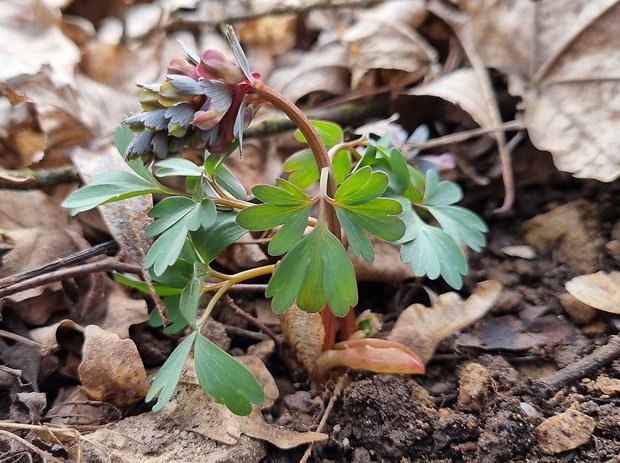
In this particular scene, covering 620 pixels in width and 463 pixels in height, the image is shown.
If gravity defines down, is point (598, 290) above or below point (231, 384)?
below

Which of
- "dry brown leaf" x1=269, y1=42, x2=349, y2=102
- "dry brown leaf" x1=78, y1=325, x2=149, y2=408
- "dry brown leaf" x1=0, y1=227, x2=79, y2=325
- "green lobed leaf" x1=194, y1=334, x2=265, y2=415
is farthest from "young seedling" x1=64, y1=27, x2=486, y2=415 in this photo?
"dry brown leaf" x1=269, y1=42, x2=349, y2=102

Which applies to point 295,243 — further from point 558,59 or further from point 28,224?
point 558,59

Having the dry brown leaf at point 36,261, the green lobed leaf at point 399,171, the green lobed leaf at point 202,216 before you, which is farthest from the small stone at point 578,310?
the dry brown leaf at point 36,261

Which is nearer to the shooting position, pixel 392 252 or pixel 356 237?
pixel 356 237

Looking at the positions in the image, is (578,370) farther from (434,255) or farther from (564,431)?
(434,255)

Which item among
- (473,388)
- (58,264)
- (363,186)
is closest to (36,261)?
(58,264)

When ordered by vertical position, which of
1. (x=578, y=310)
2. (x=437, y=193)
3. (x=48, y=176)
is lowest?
(x=578, y=310)

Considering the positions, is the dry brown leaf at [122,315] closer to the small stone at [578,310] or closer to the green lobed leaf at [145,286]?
the green lobed leaf at [145,286]

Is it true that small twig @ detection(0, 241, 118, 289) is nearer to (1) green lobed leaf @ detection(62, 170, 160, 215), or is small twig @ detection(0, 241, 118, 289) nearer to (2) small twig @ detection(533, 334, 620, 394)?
(1) green lobed leaf @ detection(62, 170, 160, 215)
